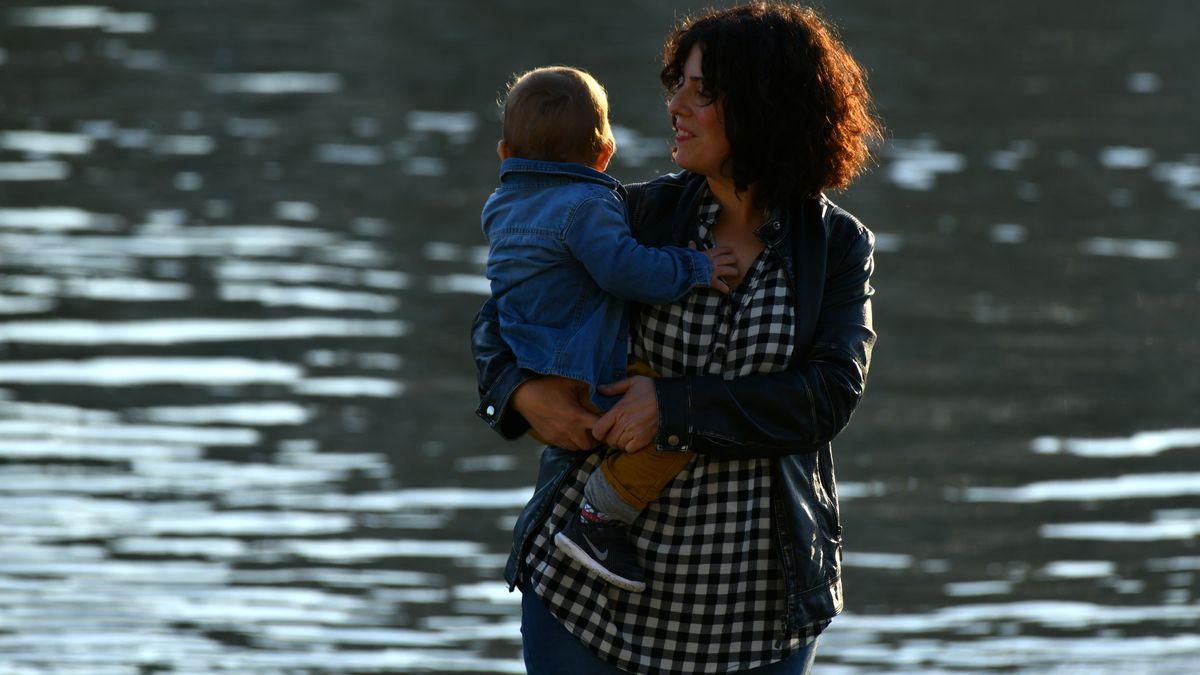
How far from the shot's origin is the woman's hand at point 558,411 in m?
3.04

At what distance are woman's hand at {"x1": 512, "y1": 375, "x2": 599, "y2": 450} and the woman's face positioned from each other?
0.41 meters

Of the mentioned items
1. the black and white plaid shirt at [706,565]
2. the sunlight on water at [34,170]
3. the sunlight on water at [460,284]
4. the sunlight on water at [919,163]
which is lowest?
the sunlight on water at [919,163]

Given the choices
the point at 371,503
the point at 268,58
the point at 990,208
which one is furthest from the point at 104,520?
the point at 268,58

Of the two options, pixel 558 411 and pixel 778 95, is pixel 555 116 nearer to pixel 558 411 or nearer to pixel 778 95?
pixel 778 95

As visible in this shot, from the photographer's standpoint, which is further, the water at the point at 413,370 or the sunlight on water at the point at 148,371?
the sunlight on water at the point at 148,371

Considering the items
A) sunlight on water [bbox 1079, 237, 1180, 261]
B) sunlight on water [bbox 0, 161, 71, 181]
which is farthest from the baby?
sunlight on water [bbox 0, 161, 71, 181]

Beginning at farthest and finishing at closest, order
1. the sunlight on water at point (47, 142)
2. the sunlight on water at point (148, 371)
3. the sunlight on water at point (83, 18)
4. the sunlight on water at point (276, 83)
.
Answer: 1. the sunlight on water at point (83, 18)
2. the sunlight on water at point (276, 83)
3. the sunlight on water at point (47, 142)
4. the sunlight on water at point (148, 371)

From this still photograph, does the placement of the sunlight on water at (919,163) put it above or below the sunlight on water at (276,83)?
below

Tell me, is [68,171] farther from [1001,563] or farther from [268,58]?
[1001,563]

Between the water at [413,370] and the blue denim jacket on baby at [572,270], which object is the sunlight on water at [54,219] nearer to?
the water at [413,370]

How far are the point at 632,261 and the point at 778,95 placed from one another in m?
0.34

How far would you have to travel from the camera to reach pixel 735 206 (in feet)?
10.3

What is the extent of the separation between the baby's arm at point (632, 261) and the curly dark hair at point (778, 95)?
15 centimetres

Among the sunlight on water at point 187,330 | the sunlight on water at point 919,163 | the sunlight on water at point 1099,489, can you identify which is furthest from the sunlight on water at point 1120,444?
the sunlight on water at point 919,163
